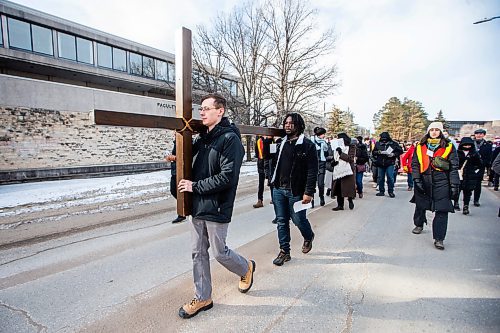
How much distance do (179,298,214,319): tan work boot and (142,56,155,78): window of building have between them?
90.2 feet

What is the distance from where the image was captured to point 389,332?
2.26 m

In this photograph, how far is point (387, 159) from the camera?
8.30 m

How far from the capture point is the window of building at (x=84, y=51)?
22008 mm

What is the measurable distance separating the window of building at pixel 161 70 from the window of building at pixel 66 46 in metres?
7.18

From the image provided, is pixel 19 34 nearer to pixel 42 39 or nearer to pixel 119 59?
pixel 42 39

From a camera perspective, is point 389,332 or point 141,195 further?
point 141,195

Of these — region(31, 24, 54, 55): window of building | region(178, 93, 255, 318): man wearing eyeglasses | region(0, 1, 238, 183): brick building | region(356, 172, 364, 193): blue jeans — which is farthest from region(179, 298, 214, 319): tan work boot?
region(31, 24, 54, 55): window of building

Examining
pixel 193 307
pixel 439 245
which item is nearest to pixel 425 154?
pixel 439 245

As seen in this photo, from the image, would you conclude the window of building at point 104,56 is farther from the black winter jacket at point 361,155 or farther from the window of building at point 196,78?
the black winter jacket at point 361,155

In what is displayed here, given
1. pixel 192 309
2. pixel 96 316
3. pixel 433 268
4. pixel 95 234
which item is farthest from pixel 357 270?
pixel 95 234

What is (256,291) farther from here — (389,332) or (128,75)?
(128,75)

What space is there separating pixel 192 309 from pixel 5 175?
14765mm

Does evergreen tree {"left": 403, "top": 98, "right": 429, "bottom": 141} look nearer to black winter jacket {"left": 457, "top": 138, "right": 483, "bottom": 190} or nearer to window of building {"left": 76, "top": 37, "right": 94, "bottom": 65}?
black winter jacket {"left": 457, "top": 138, "right": 483, "bottom": 190}

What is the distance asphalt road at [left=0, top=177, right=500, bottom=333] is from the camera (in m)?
2.41
